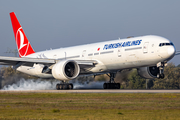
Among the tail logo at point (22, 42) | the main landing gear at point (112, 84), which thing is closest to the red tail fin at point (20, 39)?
the tail logo at point (22, 42)

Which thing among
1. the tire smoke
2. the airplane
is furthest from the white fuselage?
the tire smoke

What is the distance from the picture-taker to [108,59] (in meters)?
31.6

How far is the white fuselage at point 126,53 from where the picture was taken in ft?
94.5

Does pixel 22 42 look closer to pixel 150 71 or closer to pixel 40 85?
pixel 40 85

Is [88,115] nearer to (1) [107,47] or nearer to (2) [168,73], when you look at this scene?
(1) [107,47]

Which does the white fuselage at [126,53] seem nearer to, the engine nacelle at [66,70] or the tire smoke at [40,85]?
the engine nacelle at [66,70]

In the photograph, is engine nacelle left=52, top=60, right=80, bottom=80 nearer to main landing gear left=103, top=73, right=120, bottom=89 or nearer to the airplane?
the airplane

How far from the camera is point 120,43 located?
103 ft

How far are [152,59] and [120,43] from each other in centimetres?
386

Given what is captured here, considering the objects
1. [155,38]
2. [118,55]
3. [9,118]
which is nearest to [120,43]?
[118,55]

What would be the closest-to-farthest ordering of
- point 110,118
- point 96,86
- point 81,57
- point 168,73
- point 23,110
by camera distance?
1. point 110,118
2. point 23,110
3. point 81,57
4. point 96,86
5. point 168,73

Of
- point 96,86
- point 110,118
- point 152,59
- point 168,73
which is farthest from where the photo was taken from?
point 168,73

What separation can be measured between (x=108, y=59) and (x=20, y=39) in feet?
57.8

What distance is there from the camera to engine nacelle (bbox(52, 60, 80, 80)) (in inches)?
1193
